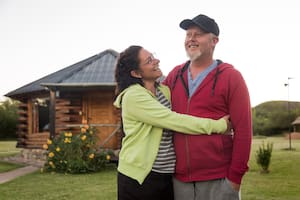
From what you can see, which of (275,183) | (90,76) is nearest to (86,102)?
(90,76)

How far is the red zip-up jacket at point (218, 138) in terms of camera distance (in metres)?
2.32

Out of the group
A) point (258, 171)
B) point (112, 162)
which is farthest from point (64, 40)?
point (258, 171)

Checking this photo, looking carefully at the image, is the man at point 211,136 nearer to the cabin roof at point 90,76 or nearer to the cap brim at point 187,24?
the cap brim at point 187,24

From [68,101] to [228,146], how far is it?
10919mm

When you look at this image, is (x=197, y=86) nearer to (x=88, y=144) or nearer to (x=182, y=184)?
(x=182, y=184)

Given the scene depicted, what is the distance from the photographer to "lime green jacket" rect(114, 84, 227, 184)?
2.29 meters

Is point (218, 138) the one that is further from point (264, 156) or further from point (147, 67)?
point (264, 156)

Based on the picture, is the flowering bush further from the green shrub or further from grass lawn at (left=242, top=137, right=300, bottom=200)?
the green shrub

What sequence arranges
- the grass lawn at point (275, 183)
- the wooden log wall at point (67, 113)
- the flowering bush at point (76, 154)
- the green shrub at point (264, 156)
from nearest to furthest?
the grass lawn at point (275, 183)
the green shrub at point (264, 156)
the flowering bush at point (76, 154)
the wooden log wall at point (67, 113)

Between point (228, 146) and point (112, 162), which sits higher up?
point (228, 146)

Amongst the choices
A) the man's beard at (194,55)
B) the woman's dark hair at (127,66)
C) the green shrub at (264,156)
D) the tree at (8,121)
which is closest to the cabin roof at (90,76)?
the green shrub at (264,156)

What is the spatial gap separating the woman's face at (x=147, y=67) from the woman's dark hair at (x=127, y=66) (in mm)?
27

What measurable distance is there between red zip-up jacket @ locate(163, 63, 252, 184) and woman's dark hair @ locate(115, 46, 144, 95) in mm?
421

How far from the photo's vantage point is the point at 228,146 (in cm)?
238
